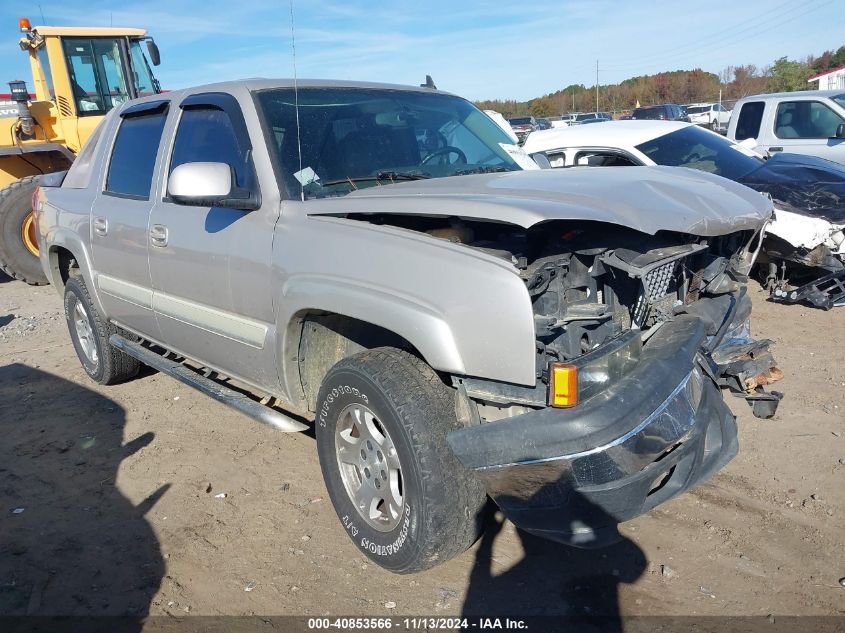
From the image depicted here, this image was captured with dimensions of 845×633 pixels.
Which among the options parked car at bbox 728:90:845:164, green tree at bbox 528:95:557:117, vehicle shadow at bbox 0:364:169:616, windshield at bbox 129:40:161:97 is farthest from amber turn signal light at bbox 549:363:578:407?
green tree at bbox 528:95:557:117

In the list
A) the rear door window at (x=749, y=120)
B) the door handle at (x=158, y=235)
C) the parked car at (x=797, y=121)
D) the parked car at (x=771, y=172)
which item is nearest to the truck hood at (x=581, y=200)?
the door handle at (x=158, y=235)

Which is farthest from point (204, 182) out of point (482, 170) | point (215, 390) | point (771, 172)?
point (771, 172)

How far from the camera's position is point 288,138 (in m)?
3.51

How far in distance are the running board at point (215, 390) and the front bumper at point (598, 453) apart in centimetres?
119

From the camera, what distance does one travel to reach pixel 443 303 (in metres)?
2.56

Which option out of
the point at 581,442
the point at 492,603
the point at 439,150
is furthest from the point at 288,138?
the point at 492,603

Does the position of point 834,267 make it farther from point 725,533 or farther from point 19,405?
point 19,405

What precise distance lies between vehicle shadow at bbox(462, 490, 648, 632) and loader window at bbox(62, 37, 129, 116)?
903 centimetres

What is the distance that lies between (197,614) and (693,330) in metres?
2.31

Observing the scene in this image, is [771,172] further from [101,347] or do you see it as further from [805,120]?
[101,347]

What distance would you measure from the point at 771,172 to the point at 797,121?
12.4ft

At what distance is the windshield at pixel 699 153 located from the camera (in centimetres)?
711

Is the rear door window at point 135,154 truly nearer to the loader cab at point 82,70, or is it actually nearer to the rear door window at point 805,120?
the loader cab at point 82,70

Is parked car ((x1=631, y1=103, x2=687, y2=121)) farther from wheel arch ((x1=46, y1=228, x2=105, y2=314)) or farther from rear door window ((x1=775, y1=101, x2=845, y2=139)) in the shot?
wheel arch ((x1=46, y1=228, x2=105, y2=314))
